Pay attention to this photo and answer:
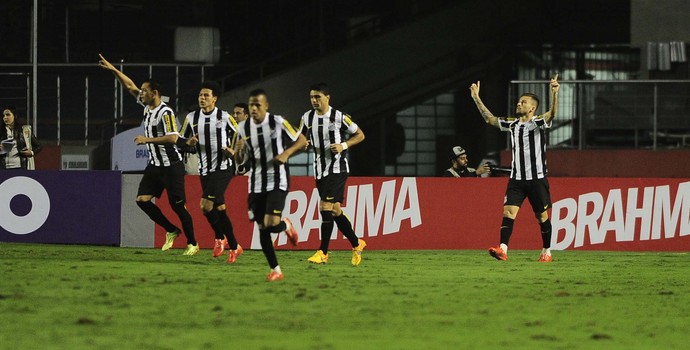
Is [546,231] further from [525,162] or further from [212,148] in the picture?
[212,148]

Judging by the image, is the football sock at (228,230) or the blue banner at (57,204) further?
the blue banner at (57,204)

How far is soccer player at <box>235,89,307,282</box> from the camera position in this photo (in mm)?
13617

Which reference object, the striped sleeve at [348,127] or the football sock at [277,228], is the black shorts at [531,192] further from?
the football sock at [277,228]

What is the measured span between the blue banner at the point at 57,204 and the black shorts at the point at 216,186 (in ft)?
13.9

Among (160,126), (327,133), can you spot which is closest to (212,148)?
(160,126)

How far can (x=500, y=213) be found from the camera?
69.1ft

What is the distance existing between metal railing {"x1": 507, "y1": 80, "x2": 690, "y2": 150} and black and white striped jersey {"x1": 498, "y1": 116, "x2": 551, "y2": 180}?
29.0 feet

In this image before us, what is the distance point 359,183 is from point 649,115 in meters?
7.86

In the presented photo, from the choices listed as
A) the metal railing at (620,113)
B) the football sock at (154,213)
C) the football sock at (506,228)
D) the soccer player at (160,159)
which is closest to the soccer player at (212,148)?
the soccer player at (160,159)

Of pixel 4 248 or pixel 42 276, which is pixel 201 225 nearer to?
pixel 4 248

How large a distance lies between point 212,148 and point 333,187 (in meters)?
1.99

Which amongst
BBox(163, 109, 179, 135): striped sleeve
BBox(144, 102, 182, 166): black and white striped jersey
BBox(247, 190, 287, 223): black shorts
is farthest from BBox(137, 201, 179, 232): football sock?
BBox(247, 190, 287, 223): black shorts

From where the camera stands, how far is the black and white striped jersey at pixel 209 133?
17391mm

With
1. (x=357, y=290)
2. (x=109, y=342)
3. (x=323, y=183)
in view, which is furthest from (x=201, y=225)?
(x=109, y=342)
